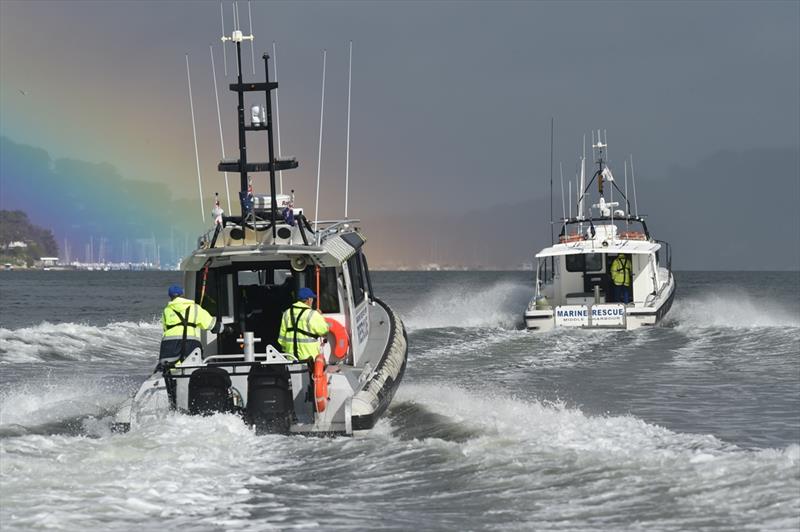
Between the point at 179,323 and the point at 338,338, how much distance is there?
1745 mm

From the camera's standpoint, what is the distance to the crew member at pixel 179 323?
10508 mm

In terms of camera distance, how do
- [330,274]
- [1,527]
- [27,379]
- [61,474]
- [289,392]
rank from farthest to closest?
[27,379]
[330,274]
[289,392]
[61,474]
[1,527]

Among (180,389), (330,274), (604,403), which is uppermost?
(330,274)

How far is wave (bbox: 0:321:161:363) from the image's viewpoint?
21.1m

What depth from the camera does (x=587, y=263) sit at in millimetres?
25531

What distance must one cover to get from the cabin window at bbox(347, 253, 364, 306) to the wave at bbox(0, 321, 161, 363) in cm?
959

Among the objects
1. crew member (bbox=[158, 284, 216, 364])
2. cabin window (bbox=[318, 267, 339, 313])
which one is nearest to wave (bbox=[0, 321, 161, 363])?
crew member (bbox=[158, 284, 216, 364])

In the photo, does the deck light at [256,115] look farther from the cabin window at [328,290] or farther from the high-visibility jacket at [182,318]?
the high-visibility jacket at [182,318]

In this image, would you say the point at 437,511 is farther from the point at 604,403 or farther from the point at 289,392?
the point at 604,403

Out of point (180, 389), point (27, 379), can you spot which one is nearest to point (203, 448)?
point (180, 389)

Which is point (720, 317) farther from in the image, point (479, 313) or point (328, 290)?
point (328, 290)

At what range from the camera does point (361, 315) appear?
12477 millimetres

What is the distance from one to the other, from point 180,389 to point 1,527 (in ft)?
10.3

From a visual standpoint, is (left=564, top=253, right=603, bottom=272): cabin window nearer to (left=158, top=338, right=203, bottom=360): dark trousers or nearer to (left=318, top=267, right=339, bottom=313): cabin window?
(left=318, top=267, right=339, bottom=313): cabin window
